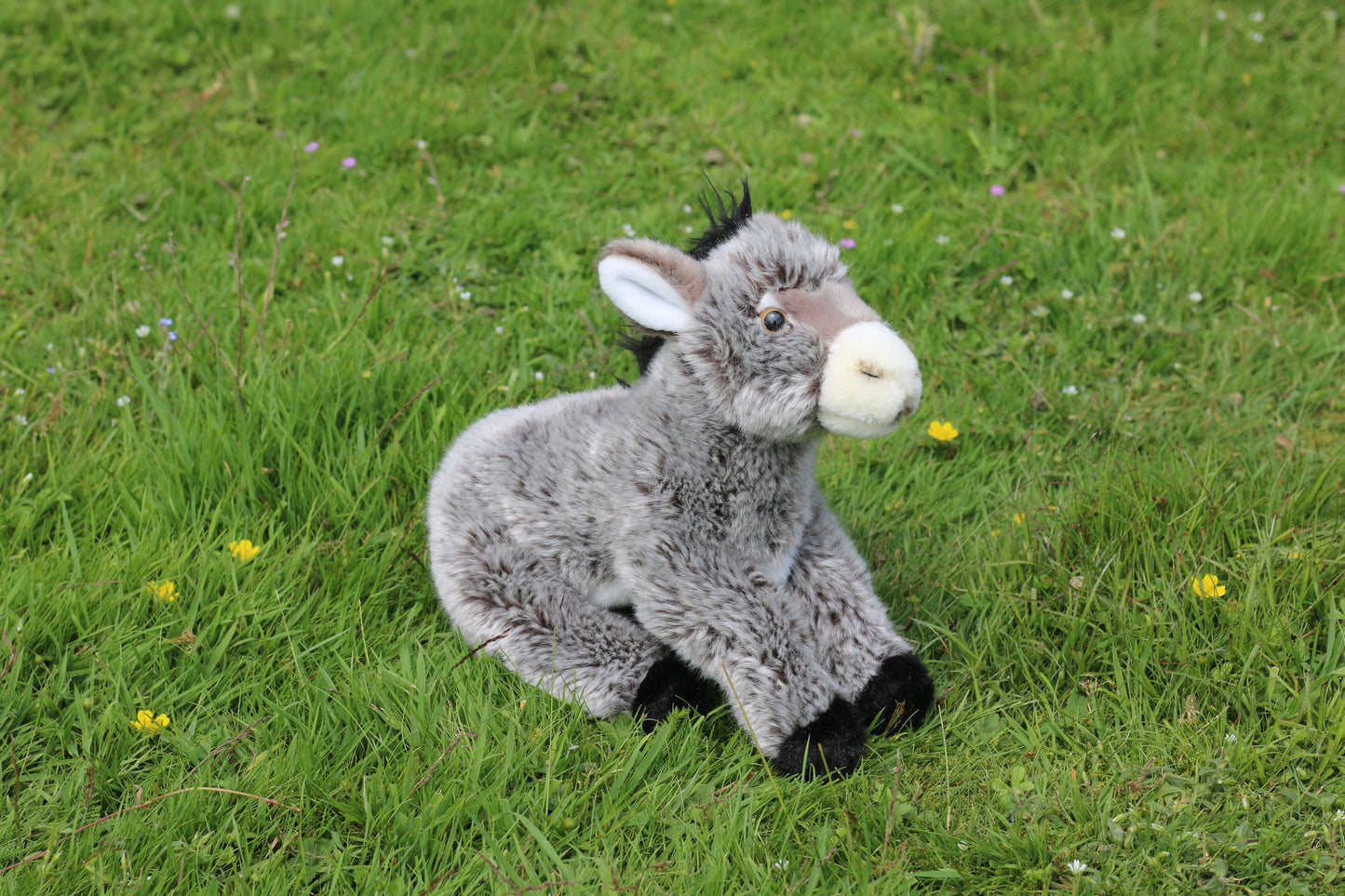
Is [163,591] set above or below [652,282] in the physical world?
below

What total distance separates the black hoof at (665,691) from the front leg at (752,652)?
17 cm

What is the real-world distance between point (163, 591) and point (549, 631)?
1.06 meters

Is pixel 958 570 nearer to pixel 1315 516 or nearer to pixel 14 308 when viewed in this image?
pixel 1315 516

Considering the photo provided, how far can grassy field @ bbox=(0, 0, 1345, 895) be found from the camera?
2.41 metres

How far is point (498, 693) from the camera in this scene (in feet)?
8.89

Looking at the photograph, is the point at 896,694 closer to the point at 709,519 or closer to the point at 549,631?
the point at 709,519

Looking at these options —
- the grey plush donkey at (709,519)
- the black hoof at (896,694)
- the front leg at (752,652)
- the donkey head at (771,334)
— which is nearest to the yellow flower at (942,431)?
the grey plush donkey at (709,519)

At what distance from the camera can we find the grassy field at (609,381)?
94.9 inches

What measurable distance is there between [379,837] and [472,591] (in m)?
0.63

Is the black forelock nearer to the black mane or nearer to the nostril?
the black mane

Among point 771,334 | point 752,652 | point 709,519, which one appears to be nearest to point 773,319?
point 771,334

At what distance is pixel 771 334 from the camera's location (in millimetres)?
2375

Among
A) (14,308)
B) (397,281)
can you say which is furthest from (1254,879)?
(14,308)

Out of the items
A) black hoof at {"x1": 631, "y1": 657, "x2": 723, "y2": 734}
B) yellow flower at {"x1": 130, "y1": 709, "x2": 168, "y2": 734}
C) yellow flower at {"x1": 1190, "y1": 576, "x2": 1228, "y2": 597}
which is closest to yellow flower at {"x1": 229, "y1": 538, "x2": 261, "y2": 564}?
yellow flower at {"x1": 130, "y1": 709, "x2": 168, "y2": 734}
